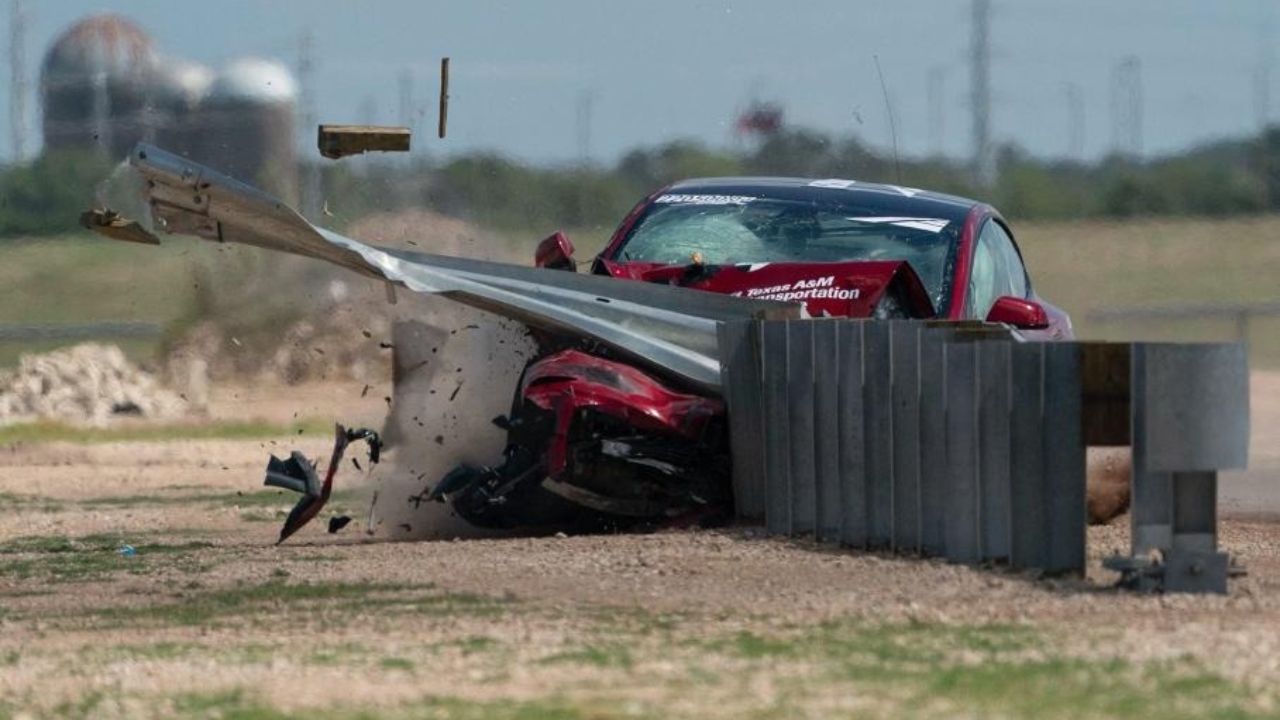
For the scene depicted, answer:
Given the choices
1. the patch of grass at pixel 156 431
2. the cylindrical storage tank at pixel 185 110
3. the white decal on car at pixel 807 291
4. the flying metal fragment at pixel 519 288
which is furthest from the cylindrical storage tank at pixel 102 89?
the white decal on car at pixel 807 291

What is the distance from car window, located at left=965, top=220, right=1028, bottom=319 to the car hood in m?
0.46

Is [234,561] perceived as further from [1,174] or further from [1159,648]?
[1,174]

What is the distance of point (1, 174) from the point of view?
83.9ft

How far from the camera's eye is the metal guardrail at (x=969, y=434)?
882 cm

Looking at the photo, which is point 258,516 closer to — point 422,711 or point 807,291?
point 807,291

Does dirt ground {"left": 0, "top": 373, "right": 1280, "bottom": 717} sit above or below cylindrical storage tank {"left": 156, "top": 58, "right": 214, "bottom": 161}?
below

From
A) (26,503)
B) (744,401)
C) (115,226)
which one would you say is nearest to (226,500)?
(26,503)

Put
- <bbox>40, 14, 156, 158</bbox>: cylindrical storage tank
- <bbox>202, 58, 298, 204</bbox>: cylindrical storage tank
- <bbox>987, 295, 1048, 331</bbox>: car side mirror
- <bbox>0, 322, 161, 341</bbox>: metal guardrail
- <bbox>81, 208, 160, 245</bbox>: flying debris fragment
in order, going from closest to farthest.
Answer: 1. <bbox>81, 208, 160, 245</bbox>: flying debris fragment
2. <bbox>987, 295, 1048, 331</bbox>: car side mirror
3. <bbox>202, 58, 298, 204</bbox>: cylindrical storage tank
4. <bbox>0, 322, 161, 341</bbox>: metal guardrail
5. <bbox>40, 14, 156, 158</bbox>: cylindrical storage tank

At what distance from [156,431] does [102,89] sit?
708 centimetres

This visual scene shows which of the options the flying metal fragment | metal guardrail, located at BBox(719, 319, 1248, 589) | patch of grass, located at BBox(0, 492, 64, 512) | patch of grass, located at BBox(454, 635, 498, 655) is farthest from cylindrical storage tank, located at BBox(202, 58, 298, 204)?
patch of grass, located at BBox(454, 635, 498, 655)

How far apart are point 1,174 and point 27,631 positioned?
17.2 metres

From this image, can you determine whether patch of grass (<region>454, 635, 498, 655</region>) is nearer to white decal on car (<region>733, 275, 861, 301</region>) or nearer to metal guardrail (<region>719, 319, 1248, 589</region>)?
metal guardrail (<region>719, 319, 1248, 589</region>)

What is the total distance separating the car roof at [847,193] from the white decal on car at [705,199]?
0.06 m

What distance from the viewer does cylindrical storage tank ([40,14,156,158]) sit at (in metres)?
31.4
